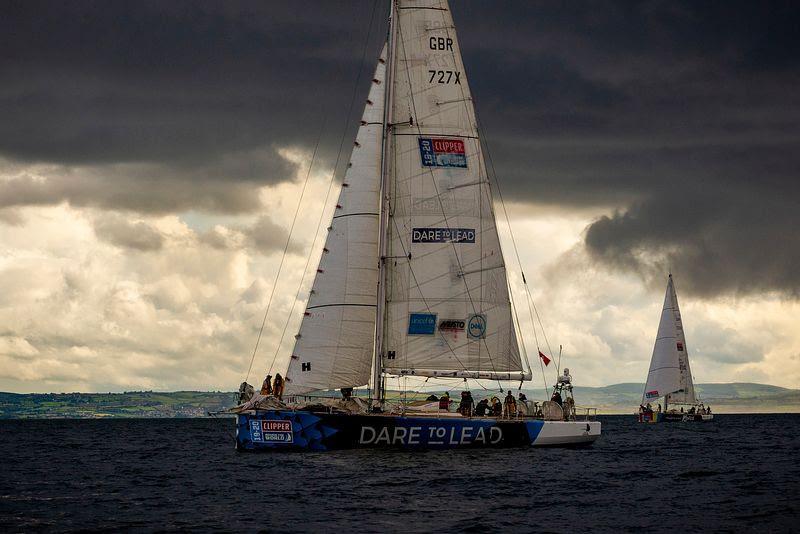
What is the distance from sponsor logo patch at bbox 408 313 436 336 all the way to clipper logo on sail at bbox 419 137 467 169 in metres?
7.61

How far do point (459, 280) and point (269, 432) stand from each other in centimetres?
1203

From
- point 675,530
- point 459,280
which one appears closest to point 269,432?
point 459,280

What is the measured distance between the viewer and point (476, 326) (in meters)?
53.5

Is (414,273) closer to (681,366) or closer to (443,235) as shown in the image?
(443,235)

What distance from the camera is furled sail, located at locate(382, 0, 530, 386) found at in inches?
2083

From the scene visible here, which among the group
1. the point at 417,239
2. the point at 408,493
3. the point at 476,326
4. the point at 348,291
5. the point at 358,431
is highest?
the point at 417,239

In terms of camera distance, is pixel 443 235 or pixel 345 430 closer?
pixel 345 430

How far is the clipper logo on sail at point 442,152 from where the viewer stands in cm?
5375

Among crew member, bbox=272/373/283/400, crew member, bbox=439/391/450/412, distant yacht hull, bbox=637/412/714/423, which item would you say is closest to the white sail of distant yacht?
crew member, bbox=439/391/450/412

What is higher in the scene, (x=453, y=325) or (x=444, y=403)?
(x=453, y=325)

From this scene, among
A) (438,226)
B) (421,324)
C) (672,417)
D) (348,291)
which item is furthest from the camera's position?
(672,417)

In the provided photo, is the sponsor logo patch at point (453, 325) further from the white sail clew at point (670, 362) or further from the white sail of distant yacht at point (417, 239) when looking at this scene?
the white sail clew at point (670, 362)

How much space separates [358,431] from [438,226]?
36.6 ft

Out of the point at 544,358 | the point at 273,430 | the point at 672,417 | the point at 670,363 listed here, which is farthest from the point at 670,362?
the point at 273,430
